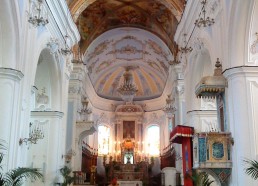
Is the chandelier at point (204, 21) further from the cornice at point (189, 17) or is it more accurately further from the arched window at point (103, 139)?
the arched window at point (103, 139)

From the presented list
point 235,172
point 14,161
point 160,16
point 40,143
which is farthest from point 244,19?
point 160,16

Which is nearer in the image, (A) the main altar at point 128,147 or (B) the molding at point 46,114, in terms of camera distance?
(B) the molding at point 46,114

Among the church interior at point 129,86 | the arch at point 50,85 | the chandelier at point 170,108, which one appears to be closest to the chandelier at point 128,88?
the church interior at point 129,86

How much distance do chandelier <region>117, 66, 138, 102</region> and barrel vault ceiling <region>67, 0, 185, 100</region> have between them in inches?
27.6

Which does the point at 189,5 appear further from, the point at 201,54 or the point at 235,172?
the point at 235,172

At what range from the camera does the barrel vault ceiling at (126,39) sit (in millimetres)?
20781

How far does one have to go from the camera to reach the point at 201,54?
13711 mm

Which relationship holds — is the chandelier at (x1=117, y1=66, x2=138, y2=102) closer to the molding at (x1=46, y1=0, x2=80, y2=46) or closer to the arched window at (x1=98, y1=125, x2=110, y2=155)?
the arched window at (x1=98, y1=125, x2=110, y2=155)

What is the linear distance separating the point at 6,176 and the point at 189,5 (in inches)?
346

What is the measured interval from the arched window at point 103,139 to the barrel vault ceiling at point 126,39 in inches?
98.3

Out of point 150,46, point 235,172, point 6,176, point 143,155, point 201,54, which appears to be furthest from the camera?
point 143,155

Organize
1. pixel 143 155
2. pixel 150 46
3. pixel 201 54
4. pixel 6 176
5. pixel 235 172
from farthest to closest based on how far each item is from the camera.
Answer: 1. pixel 143 155
2. pixel 150 46
3. pixel 201 54
4. pixel 235 172
5. pixel 6 176

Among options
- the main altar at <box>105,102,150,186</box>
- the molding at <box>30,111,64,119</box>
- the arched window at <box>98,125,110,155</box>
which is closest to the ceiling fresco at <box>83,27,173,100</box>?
the main altar at <box>105,102,150,186</box>

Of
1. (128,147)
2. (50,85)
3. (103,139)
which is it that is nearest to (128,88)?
(128,147)
